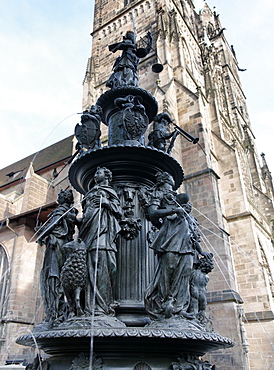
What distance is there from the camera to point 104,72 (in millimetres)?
18969

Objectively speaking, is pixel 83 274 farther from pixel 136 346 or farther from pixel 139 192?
pixel 139 192

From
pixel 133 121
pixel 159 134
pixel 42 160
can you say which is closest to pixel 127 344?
pixel 133 121

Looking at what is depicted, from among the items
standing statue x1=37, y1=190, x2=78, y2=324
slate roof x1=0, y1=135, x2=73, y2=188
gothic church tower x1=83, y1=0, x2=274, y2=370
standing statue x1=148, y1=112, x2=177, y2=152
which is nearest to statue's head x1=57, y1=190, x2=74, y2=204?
standing statue x1=37, y1=190, x2=78, y2=324

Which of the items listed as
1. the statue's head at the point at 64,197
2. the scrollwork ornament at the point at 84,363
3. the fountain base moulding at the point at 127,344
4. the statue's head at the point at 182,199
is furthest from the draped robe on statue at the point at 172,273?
the statue's head at the point at 64,197

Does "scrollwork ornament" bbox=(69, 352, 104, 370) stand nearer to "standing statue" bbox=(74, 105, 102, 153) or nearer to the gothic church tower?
"standing statue" bbox=(74, 105, 102, 153)

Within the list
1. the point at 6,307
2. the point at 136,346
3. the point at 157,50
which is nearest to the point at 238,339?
the point at 136,346

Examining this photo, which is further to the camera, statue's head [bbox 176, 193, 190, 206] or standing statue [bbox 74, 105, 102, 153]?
standing statue [bbox 74, 105, 102, 153]

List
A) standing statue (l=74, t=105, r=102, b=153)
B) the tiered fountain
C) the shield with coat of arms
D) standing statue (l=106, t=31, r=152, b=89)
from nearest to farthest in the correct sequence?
the tiered fountain < the shield with coat of arms < standing statue (l=74, t=105, r=102, b=153) < standing statue (l=106, t=31, r=152, b=89)

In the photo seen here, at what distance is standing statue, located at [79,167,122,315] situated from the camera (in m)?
2.95

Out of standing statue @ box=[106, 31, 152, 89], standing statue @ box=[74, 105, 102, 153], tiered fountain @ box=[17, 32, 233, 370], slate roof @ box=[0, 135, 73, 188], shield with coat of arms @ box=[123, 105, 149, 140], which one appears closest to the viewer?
tiered fountain @ box=[17, 32, 233, 370]

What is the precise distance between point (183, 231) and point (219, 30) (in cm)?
3634

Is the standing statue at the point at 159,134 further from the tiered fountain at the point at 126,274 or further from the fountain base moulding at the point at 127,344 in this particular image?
the fountain base moulding at the point at 127,344

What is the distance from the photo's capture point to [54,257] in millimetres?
3523

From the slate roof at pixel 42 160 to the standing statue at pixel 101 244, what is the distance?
18764 millimetres
